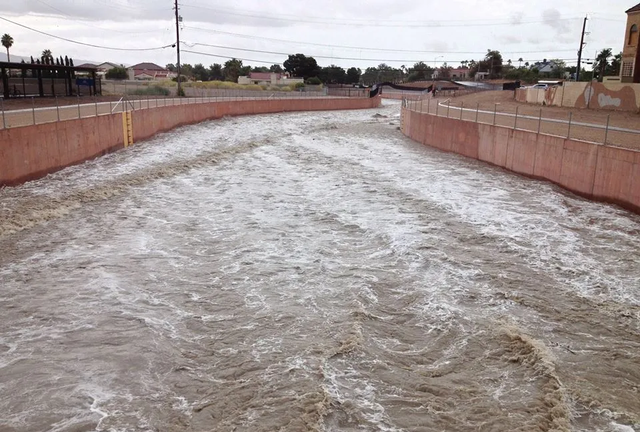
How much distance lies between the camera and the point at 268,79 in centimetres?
13912

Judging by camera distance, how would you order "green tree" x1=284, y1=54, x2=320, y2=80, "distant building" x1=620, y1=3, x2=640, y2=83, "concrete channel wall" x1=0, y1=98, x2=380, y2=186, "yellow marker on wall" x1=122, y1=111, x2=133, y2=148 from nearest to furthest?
"concrete channel wall" x1=0, y1=98, x2=380, y2=186, "yellow marker on wall" x1=122, y1=111, x2=133, y2=148, "distant building" x1=620, y1=3, x2=640, y2=83, "green tree" x1=284, y1=54, x2=320, y2=80

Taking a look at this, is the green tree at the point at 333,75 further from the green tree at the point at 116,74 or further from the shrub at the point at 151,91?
the shrub at the point at 151,91

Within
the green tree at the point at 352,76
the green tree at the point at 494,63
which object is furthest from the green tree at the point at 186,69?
the green tree at the point at 494,63

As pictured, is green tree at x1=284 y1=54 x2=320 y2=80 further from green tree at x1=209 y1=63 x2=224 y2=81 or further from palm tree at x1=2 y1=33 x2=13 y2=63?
palm tree at x1=2 y1=33 x2=13 y2=63

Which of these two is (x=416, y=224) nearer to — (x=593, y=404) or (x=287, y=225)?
(x=287, y=225)

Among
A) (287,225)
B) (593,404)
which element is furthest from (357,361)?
(287,225)

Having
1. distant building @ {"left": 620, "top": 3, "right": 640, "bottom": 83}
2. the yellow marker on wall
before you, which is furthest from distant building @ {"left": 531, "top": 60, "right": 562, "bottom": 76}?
the yellow marker on wall

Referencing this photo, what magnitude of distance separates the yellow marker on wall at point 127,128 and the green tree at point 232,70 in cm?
11258

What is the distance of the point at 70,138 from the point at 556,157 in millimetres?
20365

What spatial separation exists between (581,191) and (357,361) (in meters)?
15.1

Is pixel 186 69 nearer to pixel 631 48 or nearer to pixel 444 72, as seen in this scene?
pixel 444 72

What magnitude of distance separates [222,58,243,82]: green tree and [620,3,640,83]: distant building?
102119 mm

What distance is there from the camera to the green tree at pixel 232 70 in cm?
14462

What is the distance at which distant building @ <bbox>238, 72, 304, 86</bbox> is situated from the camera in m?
125
